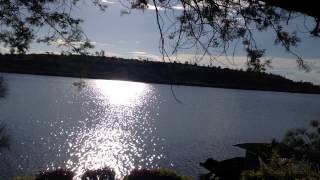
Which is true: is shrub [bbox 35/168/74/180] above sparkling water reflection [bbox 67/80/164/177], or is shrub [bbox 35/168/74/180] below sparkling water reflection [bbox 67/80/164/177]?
above

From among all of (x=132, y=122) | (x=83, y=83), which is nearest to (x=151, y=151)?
(x=132, y=122)

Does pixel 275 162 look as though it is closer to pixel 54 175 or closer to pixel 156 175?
pixel 156 175

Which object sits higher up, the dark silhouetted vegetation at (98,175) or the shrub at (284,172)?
the shrub at (284,172)

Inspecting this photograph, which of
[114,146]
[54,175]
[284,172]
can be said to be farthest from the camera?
[114,146]

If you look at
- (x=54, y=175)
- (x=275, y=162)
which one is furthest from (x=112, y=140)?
(x=275, y=162)

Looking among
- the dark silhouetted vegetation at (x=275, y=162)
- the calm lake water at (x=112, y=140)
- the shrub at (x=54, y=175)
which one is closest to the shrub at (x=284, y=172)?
the dark silhouetted vegetation at (x=275, y=162)

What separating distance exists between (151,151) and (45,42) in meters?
55.5

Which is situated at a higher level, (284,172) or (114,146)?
(284,172)

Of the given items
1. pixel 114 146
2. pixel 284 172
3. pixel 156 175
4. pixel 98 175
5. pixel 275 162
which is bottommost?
pixel 114 146

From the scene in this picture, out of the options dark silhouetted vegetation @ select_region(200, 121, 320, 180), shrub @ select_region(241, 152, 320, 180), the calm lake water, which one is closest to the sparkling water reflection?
the calm lake water

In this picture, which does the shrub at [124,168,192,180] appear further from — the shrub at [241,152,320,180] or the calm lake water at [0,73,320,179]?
the calm lake water at [0,73,320,179]

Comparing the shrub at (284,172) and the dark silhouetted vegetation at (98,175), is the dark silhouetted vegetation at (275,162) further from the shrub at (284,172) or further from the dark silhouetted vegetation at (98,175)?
the dark silhouetted vegetation at (98,175)

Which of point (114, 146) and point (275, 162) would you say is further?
point (114, 146)

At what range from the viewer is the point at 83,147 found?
6450 centimetres
